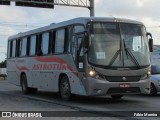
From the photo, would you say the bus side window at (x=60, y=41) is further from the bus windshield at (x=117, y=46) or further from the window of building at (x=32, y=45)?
the window of building at (x=32, y=45)

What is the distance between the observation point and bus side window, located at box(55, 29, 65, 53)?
1712 centimetres

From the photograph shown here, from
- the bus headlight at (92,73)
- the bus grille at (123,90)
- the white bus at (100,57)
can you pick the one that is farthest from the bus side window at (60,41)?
the bus grille at (123,90)

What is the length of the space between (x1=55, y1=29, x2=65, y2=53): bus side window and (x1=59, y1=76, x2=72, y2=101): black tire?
1.17 m

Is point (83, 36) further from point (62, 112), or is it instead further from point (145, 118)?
point (145, 118)

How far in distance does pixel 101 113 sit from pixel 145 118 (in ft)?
5.07

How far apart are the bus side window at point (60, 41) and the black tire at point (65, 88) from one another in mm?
1167

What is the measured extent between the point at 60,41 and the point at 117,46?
293cm

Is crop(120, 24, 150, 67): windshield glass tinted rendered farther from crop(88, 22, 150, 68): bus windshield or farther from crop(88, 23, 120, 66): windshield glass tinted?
crop(88, 23, 120, 66): windshield glass tinted

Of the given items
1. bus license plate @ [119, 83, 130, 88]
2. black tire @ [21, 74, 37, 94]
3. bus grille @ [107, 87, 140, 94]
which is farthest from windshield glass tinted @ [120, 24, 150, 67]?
black tire @ [21, 74, 37, 94]

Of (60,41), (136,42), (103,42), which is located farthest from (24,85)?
(136,42)

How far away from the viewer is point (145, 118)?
37.9 ft

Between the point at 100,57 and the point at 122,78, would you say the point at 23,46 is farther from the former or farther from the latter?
the point at 122,78

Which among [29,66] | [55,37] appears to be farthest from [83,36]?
[29,66]

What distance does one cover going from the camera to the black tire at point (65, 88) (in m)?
16.6
